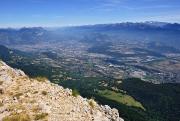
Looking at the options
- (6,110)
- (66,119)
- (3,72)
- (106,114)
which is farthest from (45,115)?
(3,72)

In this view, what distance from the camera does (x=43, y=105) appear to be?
34.3m

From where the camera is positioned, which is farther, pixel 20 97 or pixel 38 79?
pixel 38 79

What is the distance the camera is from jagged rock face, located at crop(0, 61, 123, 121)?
107 ft

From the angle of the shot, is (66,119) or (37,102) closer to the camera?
(66,119)

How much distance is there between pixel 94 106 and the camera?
36875 millimetres

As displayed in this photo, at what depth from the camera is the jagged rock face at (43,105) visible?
3250 cm

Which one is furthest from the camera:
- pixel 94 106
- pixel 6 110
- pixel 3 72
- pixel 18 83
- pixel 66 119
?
pixel 3 72

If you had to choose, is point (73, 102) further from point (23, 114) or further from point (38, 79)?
point (38, 79)

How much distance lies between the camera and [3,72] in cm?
4666

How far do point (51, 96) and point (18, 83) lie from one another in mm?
7363

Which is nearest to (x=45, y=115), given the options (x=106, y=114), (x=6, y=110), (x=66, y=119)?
(x=66, y=119)

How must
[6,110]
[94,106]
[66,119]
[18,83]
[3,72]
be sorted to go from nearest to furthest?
[66,119] → [6,110] → [94,106] → [18,83] → [3,72]

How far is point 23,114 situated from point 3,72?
15.2m

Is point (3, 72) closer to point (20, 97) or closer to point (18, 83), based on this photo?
point (18, 83)
